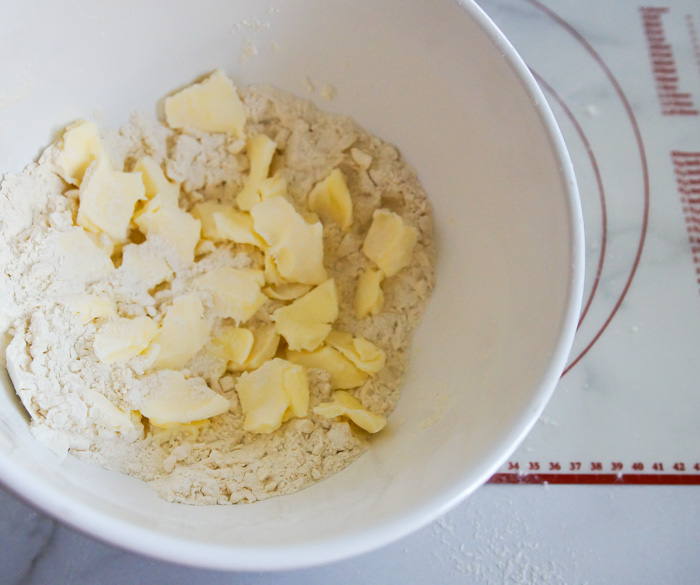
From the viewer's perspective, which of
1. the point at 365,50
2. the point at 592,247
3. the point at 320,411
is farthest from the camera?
the point at 592,247

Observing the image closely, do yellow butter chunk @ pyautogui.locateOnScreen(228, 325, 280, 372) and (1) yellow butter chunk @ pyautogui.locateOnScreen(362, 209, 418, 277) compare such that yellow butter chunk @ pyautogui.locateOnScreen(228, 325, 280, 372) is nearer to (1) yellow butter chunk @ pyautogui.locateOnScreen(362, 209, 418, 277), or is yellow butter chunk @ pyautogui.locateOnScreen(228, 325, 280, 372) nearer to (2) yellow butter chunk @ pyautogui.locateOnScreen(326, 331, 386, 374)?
(2) yellow butter chunk @ pyautogui.locateOnScreen(326, 331, 386, 374)

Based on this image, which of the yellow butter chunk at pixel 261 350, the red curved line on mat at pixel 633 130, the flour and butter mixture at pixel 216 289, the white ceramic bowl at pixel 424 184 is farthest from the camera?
the red curved line on mat at pixel 633 130

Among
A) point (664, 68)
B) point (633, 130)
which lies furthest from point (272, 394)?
point (664, 68)

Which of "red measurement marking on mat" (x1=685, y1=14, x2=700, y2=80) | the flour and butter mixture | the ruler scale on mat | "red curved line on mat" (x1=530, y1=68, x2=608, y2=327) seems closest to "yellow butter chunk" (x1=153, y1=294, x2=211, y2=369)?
the flour and butter mixture

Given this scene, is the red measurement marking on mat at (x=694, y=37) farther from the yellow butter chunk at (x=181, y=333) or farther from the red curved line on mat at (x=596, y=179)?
the yellow butter chunk at (x=181, y=333)

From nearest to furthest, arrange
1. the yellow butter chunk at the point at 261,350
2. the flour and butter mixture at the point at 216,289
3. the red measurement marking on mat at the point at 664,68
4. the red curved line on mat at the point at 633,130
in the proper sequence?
the flour and butter mixture at the point at 216,289 → the yellow butter chunk at the point at 261,350 → the red curved line on mat at the point at 633,130 → the red measurement marking on mat at the point at 664,68

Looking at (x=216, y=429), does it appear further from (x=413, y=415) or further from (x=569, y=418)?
(x=569, y=418)

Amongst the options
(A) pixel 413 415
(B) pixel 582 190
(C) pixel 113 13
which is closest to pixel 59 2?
(C) pixel 113 13

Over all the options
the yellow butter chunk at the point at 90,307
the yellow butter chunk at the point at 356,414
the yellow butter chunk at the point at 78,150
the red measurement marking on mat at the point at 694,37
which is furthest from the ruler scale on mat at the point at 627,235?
the yellow butter chunk at the point at 78,150
